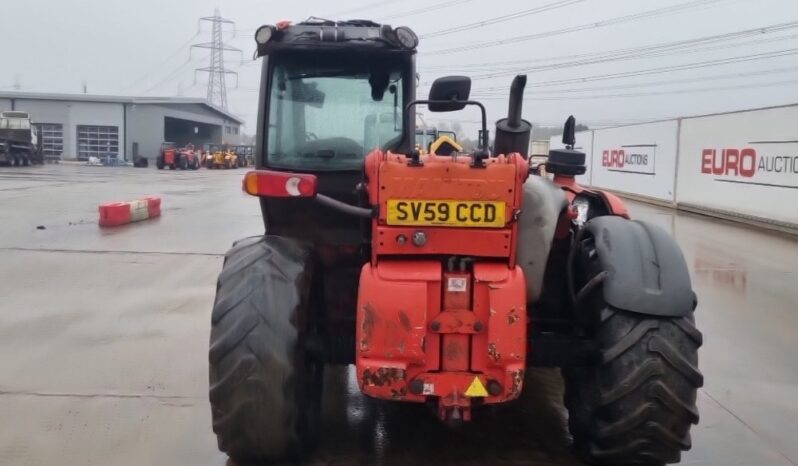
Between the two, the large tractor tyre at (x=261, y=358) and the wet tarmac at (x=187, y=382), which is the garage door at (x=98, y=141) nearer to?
the wet tarmac at (x=187, y=382)

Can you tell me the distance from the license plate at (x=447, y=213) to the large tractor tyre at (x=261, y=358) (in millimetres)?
697

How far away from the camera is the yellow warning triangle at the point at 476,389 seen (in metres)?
3.46

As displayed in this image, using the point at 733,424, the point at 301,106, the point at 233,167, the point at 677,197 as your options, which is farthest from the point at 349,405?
the point at 233,167

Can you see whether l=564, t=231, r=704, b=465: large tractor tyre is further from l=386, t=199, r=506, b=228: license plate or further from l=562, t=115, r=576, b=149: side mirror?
l=562, t=115, r=576, b=149: side mirror

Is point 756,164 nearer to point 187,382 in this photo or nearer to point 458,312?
point 187,382

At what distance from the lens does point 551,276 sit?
184 inches

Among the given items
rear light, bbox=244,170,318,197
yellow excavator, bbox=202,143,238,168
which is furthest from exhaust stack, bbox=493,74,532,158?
yellow excavator, bbox=202,143,238,168

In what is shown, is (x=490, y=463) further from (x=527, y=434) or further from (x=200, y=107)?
(x=200, y=107)

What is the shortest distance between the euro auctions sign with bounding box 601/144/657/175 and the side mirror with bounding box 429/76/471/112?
22.5 meters

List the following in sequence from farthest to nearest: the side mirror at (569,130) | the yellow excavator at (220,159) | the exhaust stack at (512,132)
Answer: the yellow excavator at (220,159) → the side mirror at (569,130) → the exhaust stack at (512,132)

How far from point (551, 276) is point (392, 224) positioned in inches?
60.5

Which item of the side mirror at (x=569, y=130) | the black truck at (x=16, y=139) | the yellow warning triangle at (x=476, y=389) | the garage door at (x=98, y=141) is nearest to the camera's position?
the yellow warning triangle at (x=476, y=389)

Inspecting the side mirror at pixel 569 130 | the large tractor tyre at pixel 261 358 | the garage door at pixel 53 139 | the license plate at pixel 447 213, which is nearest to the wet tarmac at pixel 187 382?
the large tractor tyre at pixel 261 358

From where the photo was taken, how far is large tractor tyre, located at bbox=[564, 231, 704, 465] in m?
3.61
